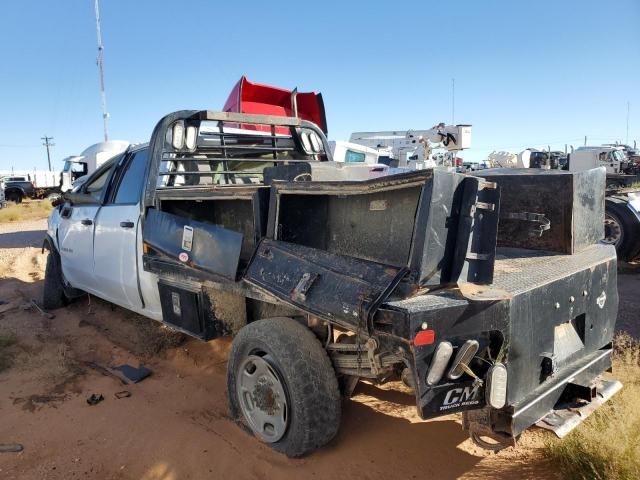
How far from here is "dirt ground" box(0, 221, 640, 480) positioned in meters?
2.91

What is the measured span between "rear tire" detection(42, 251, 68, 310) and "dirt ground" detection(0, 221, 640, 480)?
48.4 inches

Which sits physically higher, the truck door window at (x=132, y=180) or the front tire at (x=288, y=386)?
the truck door window at (x=132, y=180)

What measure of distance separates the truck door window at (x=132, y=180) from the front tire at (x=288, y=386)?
1998 millimetres

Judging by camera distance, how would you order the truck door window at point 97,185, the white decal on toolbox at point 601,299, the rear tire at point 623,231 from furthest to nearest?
the rear tire at point 623,231, the truck door window at point 97,185, the white decal on toolbox at point 601,299

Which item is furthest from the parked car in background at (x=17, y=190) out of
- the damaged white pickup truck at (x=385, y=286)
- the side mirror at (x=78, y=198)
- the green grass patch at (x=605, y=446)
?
the green grass patch at (x=605, y=446)

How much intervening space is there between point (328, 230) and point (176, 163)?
1963mm

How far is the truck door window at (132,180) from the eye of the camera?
14.6 feet

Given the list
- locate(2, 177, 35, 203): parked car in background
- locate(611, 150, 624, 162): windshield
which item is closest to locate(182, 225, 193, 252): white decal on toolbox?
locate(611, 150, 624, 162): windshield

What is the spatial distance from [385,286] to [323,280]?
39 cm

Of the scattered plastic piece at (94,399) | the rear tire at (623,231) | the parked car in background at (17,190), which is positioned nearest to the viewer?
the scattered plastic piece at (94,399)

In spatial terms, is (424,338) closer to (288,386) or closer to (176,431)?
(288,386)

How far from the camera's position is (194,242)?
11.6 ft

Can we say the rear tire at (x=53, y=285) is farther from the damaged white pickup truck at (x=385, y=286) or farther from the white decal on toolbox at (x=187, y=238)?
the white decal on toolbox at (x=187, y=238)

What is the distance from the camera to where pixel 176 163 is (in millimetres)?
4449
